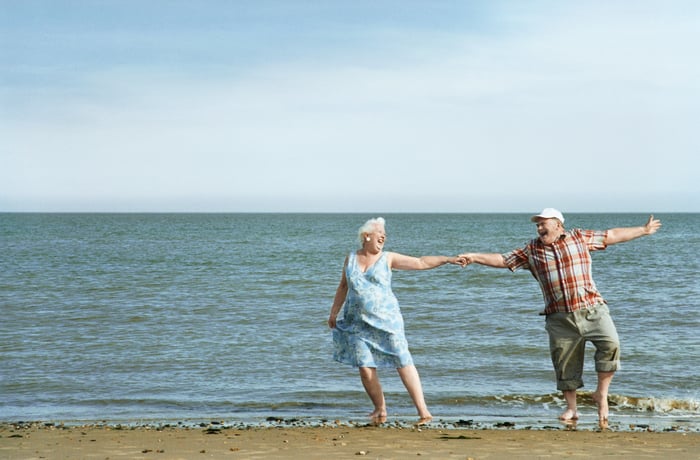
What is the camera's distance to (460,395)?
8922mm

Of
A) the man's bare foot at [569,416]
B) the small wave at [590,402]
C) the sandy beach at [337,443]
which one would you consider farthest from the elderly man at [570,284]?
the small wave at [590,402]

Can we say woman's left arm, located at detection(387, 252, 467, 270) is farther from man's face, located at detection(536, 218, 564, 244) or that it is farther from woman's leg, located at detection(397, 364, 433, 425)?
woman's leg, located at detection(397, 364, 433, 425)

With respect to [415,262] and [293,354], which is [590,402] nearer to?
[415,262]

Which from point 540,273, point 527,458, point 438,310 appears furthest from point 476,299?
point 527,458

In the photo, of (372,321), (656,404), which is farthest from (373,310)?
(656,404)

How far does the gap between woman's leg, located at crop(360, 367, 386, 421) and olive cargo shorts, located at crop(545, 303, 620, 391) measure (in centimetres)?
145

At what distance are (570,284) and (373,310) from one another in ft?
5.04

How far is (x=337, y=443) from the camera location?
5.88 m

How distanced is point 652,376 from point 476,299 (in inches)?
327

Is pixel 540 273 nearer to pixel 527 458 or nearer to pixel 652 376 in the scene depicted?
pixel 527 458

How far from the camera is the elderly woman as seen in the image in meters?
6.63

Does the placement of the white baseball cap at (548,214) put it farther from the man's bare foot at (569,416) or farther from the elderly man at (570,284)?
the man's bare foot at (569,416)

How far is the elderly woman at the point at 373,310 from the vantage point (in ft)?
21.7

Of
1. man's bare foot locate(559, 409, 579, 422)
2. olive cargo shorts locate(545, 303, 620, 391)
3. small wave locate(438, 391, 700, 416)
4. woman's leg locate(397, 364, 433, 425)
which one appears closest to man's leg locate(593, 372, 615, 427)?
olive cargo shorts locate(545, 303, 620, 391)
